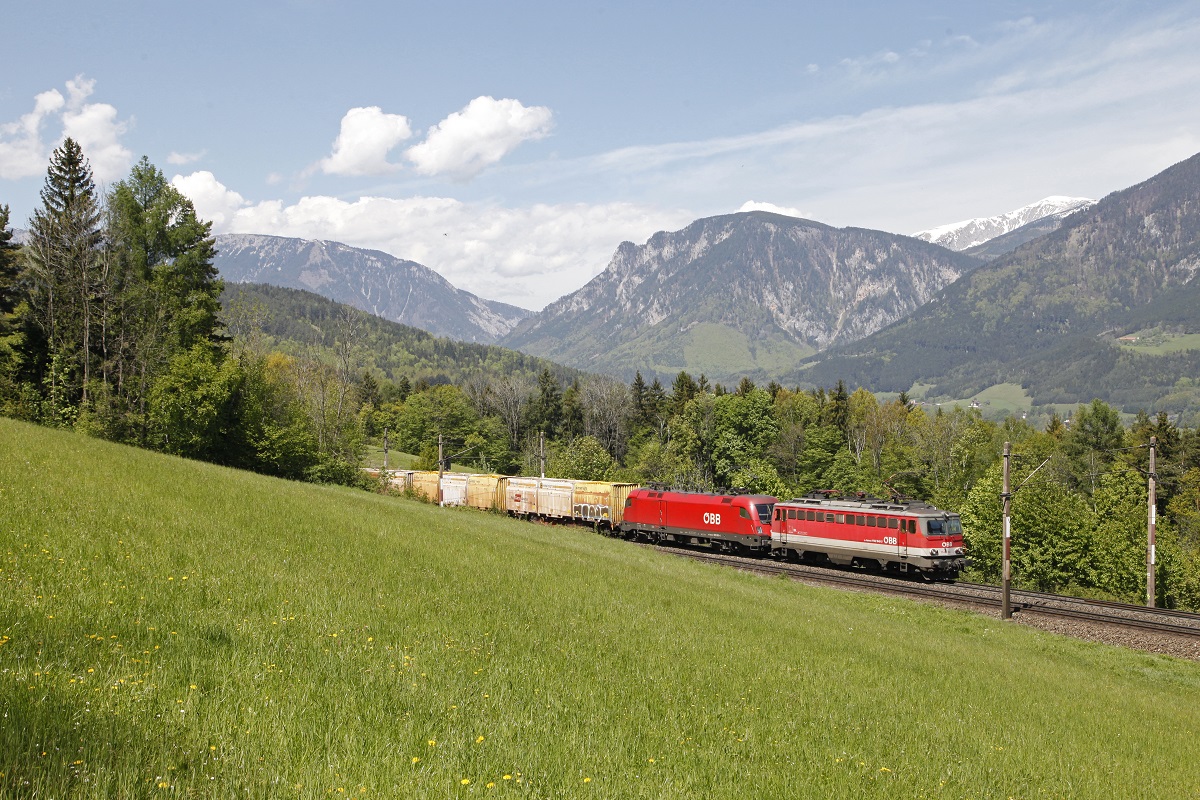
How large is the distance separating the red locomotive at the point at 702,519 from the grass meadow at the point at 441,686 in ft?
80.6

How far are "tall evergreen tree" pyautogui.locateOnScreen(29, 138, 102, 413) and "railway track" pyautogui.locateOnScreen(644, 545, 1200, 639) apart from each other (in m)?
42.3

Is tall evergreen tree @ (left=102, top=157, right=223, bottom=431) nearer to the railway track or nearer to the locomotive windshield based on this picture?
the railway track

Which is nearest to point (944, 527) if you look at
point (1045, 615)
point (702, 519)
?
point (1045, 615)

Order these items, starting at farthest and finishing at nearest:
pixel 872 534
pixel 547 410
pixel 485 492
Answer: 1. pixel 547 410
2. pixel 485 492
3. pixel 872 534

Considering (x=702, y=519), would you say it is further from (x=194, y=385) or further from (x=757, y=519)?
(x=194, y=385)

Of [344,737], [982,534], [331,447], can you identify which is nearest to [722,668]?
[344,737]

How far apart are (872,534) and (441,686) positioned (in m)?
35.3

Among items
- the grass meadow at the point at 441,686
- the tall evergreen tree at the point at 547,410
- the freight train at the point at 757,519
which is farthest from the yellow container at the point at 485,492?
the tall evergreen tree at the point at 547,410

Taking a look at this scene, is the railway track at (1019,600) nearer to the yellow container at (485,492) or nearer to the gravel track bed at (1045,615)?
the gravel track bed at (1045,615)

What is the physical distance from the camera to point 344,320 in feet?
213

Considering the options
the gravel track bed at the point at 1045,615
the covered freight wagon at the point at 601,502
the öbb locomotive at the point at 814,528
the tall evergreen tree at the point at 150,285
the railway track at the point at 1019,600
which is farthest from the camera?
the covered freight wagon at the point at 601,502

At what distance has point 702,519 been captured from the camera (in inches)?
1839

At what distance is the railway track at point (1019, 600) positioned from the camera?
2800 cm

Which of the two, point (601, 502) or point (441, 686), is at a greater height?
point (441, 686)
